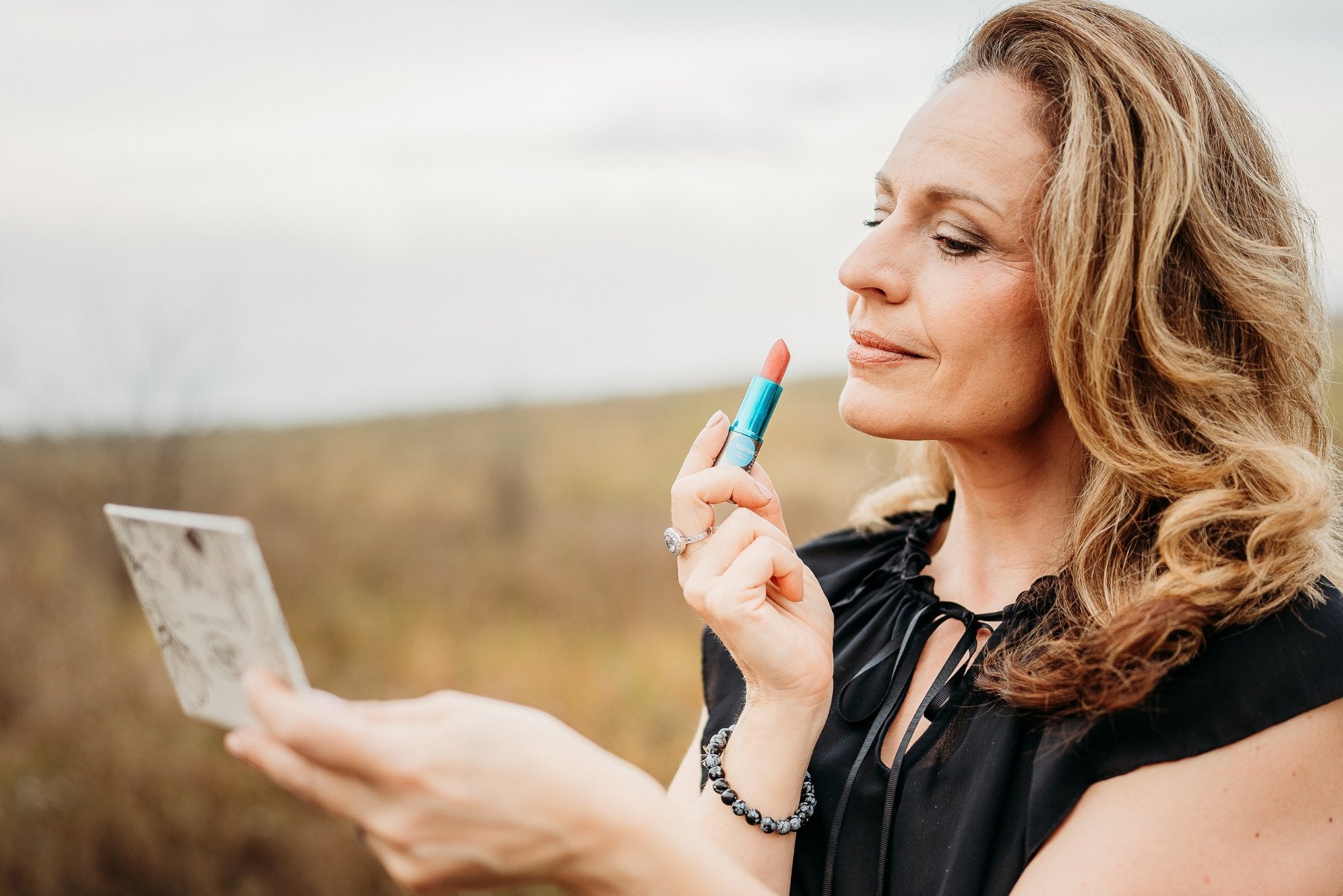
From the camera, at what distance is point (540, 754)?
1072 mm

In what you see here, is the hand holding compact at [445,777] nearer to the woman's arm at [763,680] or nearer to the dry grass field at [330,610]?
the woman's arm at [763,680]

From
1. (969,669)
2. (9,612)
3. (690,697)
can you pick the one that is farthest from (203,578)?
(9,612)

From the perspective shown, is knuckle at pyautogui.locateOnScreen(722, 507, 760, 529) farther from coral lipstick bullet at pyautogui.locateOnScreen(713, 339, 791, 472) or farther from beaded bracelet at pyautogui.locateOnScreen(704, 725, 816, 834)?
beaded bracelet at pyautogui.locateOnScreen(704, 725, 816, 834)

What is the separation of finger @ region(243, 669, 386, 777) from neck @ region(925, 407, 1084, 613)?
123 cm

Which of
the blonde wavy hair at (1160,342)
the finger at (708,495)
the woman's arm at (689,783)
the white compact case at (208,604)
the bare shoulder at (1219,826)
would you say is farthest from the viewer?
the woman's arm at (689,783)

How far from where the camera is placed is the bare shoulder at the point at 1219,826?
1.36 m

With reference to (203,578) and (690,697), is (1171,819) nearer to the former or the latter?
Answer: (203,578)

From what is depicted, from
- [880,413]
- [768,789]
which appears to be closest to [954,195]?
[880,413]

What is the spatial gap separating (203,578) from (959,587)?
54.8 inches

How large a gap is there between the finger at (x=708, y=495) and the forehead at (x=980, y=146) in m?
0.61

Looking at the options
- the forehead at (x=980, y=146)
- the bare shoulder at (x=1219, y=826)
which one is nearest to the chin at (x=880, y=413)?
the forehead at (x=980, y=146)

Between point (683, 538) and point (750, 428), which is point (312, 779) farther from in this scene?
point (750, 428)

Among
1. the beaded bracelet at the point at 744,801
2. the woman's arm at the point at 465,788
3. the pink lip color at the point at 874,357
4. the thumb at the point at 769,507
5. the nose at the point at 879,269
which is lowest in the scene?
the beaded bracelet at the point at 744,801

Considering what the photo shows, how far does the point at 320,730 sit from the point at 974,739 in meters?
1.04
